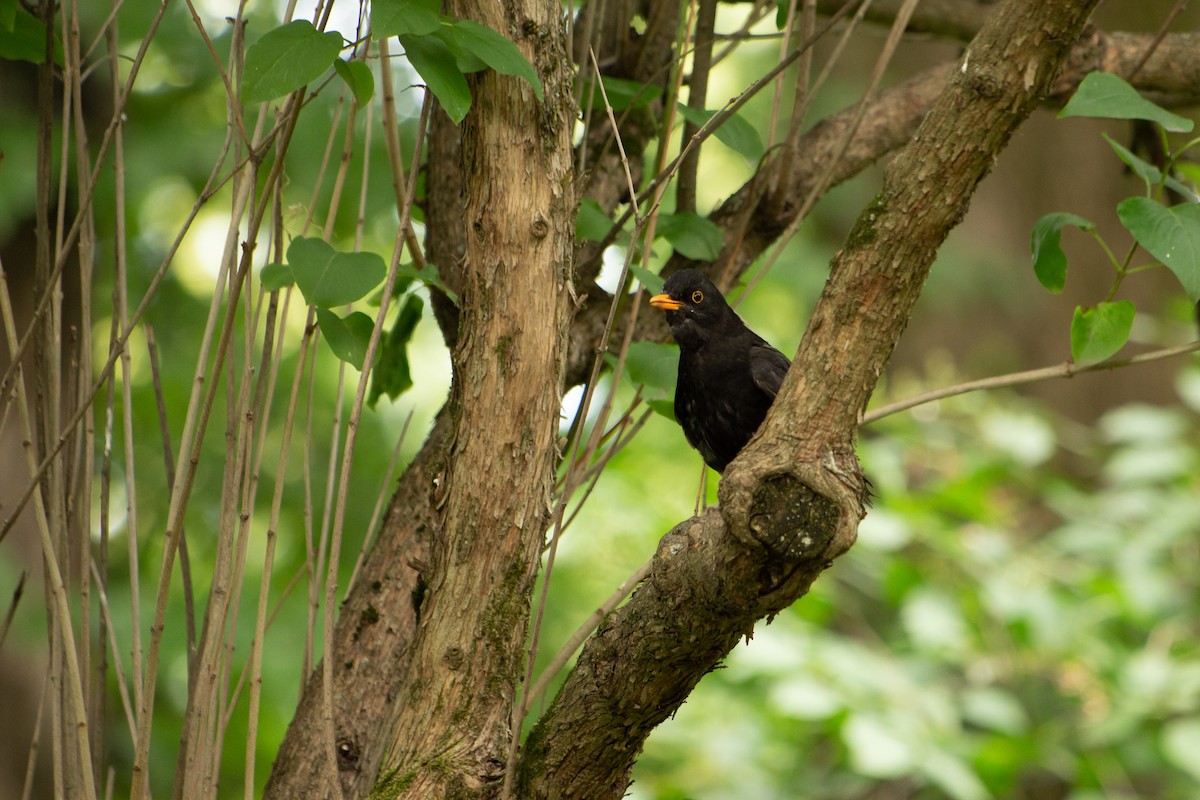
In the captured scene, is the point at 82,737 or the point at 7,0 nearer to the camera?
the point at 82,737

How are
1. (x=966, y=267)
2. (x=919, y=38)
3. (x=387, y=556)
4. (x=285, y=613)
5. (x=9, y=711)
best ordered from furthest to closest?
1. (x=966, y=267)
2. (x=285, y=613)
3. (x=9, y=711)
4. (x=919, y=38)
5. (x=387, y=556)

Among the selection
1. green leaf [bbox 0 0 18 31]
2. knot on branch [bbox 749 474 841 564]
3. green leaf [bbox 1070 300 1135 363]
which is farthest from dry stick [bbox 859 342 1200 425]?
green leaf [bbox 0 0 18 31]

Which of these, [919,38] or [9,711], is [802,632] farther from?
[9,711]

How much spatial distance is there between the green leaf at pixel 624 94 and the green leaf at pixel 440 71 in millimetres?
733

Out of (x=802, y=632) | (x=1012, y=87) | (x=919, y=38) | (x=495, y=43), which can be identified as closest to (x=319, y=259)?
(x=495, y=43)

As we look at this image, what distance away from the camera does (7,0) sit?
85.0 inches

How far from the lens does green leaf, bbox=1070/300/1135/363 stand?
214 centimetres

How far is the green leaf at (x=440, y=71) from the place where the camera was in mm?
1808

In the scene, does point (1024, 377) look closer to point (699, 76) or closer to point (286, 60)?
point (699, 76)

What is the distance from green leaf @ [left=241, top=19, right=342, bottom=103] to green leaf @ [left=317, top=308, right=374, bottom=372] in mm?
430

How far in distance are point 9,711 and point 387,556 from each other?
3.03 metres

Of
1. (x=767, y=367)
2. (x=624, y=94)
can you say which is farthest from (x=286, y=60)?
(x=767, y=367)

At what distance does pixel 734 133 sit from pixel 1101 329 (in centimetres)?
90

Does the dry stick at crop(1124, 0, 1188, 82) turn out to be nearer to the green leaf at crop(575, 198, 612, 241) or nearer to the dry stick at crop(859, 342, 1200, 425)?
the dry stick at crop(859, 342, 1200, 425)
